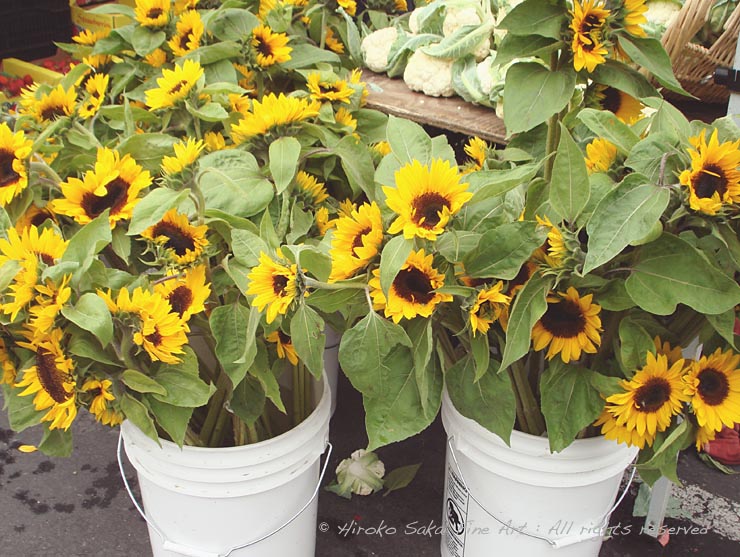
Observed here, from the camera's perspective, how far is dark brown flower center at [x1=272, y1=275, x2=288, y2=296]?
2.71 ft

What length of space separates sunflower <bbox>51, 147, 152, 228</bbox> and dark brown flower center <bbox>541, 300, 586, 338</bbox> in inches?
20.8

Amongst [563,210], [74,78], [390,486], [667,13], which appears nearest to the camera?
[563,210]

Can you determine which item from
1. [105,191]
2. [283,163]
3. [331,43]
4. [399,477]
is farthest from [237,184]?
[399,477]

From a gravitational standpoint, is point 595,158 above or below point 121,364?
above

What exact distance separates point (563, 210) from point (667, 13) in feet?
3.39

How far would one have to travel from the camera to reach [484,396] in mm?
978

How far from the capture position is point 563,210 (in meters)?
0.85

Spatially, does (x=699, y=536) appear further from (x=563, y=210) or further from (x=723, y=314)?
(x=563, y=210)

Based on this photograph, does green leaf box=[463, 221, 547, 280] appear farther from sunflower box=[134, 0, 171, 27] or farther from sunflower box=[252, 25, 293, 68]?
sunflower box=[134, 0, 171, 27]

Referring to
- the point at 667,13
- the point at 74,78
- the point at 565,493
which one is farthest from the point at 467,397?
the point at 667,13

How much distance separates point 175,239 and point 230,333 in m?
0.14

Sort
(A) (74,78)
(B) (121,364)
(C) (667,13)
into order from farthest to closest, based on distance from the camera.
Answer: (C) (667,13), (A) (74,78), (B) (121,364)

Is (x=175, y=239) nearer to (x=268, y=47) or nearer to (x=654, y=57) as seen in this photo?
(x=268, y=47)

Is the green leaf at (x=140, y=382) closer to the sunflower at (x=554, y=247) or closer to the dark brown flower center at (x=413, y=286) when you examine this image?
the dark brown flower center at (x=413, y=286)
